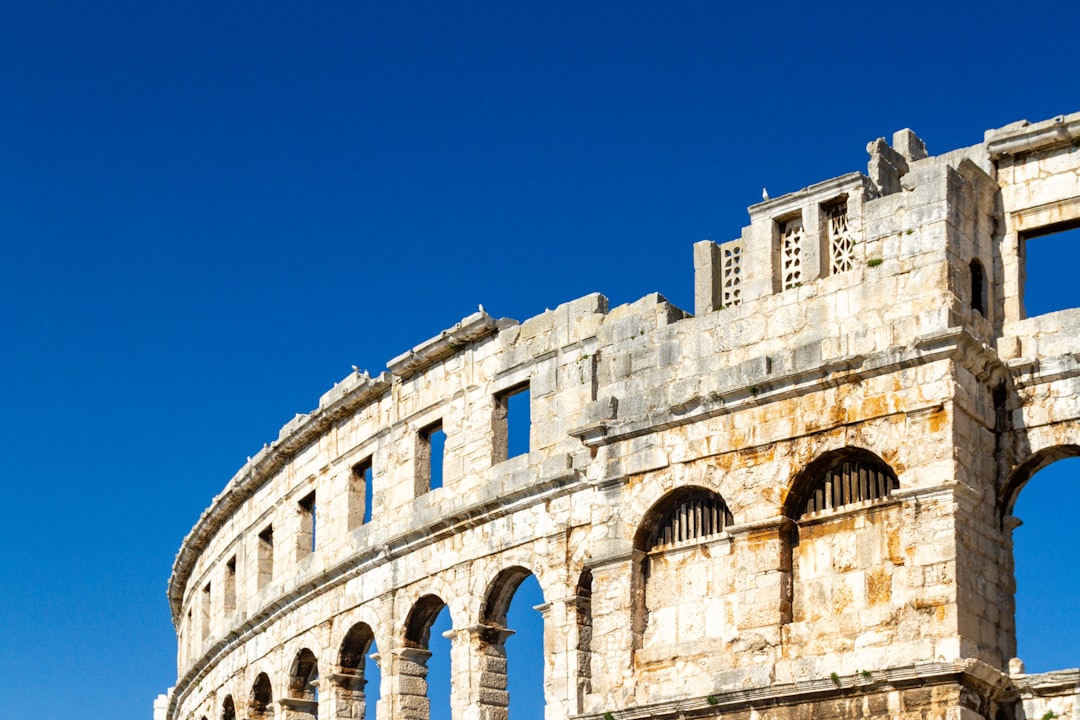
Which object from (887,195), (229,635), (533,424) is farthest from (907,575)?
(229,635)

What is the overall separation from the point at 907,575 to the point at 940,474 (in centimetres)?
116

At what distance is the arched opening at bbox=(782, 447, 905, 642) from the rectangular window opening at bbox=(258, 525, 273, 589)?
16.8 meters

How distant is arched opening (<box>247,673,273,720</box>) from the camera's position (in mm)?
36906

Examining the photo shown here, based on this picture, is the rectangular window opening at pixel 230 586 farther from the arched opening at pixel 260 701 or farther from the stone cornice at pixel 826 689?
the stone cornice at pixel 826 689

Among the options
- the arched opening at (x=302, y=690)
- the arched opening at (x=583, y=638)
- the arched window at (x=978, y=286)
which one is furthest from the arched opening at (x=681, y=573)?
the arched opening at (x=302, y=690)

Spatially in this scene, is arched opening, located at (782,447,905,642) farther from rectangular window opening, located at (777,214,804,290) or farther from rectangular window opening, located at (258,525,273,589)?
rectangular window opening, located at (258,525,273,589)

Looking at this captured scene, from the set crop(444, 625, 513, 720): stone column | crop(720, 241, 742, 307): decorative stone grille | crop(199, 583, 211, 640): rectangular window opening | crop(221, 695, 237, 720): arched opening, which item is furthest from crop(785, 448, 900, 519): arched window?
crop(199, 583, 211, 640): rectangular window opening

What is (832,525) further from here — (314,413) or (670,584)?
(314,413)

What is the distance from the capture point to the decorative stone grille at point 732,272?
2552 centimetres

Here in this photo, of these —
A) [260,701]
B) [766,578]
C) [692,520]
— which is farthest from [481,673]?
[260,701]

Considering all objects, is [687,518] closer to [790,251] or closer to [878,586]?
[878,586]

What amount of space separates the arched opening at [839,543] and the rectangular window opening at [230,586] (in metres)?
19.4

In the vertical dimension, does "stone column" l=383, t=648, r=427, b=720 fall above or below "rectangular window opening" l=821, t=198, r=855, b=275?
below

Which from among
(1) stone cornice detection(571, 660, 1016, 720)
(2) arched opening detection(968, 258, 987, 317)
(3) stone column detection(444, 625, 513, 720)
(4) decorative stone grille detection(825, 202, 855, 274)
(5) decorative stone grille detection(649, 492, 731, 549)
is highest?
(4) decorative stone grille detection(825, 202, 855, 274)
